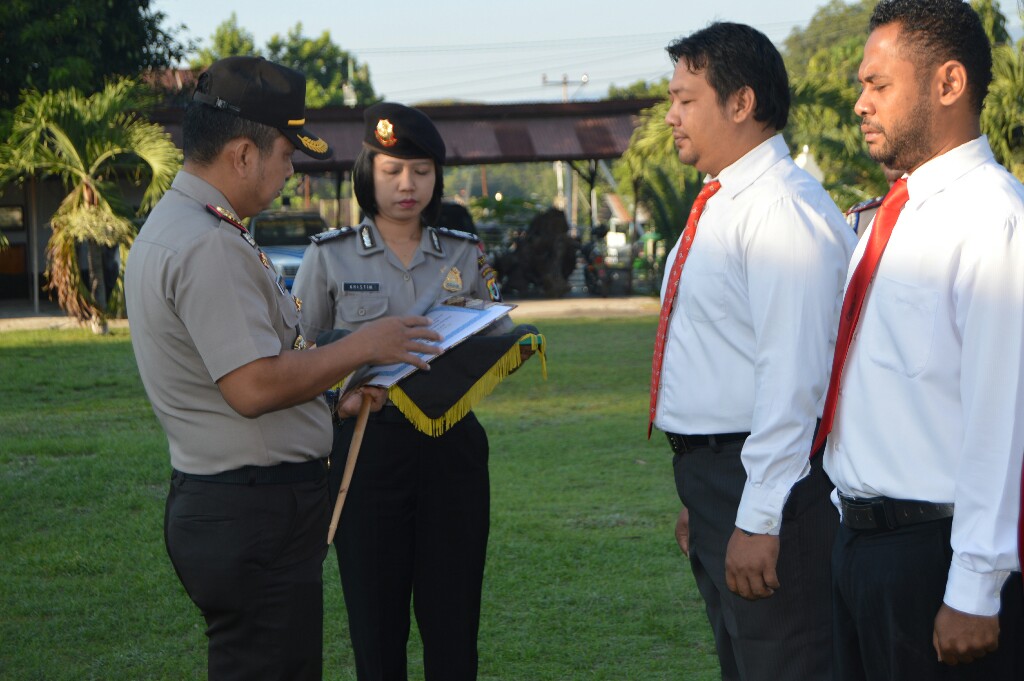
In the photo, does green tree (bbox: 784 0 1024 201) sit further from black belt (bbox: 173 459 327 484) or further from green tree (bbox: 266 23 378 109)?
green tree (bbox: 266 23 378 109)

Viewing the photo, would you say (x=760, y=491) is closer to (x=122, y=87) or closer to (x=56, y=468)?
(x=56, y=468)

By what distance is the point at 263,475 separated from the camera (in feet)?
8.62

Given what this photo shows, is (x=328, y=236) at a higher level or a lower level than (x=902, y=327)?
higher

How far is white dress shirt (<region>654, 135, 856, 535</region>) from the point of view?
2.39 m

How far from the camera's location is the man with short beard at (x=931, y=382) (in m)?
1.96

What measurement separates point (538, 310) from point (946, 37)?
56.7 feet

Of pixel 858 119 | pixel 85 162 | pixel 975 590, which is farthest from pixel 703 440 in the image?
pixel 858 119

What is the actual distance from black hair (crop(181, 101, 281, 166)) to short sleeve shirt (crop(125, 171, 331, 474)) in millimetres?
61

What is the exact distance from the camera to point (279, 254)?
17.4m

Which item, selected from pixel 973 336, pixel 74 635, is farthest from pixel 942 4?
pixel 74 635

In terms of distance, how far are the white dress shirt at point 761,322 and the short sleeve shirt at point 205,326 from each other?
0.90 meters

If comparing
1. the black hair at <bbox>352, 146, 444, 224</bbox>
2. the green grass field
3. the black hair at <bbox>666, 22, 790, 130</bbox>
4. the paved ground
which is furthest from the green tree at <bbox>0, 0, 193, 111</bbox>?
the black hair at <bbox>666, 22, 790, 130</bbox>

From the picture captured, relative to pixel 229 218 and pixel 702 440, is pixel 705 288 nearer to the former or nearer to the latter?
pixel 702 440

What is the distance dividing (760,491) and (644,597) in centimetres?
282
